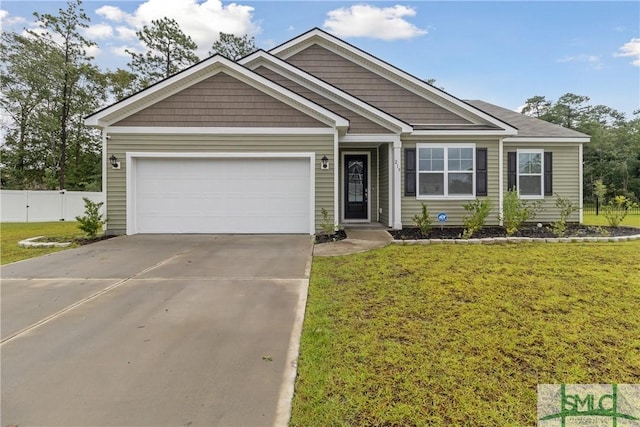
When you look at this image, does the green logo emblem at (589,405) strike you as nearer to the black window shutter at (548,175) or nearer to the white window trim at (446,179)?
the white window trim at (446,179)

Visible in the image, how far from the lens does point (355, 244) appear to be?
8195 millimetres

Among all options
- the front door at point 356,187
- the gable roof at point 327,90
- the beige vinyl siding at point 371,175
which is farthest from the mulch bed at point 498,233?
the gable roof at point 327,90

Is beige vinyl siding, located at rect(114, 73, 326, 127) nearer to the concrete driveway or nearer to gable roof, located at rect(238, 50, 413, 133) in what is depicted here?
gable roof, located at rect(238, 50, 413, 133)

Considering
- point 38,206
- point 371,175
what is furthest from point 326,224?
point 38,206

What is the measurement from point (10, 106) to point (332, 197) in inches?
956

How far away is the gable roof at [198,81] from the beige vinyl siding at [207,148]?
1.76 feet

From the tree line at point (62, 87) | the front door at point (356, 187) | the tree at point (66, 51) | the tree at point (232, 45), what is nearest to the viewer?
the front door at point (356, 187)

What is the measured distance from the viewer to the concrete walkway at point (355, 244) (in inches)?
293

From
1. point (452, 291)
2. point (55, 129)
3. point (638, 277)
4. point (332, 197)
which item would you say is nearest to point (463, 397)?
point (452, 291)

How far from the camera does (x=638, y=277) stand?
5.26 metres

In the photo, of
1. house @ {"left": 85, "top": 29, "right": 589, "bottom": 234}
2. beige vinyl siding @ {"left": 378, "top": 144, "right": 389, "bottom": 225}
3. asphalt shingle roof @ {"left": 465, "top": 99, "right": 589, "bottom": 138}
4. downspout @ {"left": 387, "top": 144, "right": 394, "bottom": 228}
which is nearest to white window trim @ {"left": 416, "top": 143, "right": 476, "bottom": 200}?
house @ {"left": 85, "top": 29, "right": 589, "bottom": 234}

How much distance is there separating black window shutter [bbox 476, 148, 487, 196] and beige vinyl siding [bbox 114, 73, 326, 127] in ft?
16.9

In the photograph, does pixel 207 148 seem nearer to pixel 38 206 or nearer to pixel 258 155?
pixel 258 155

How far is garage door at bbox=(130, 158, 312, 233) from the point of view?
386 inches
